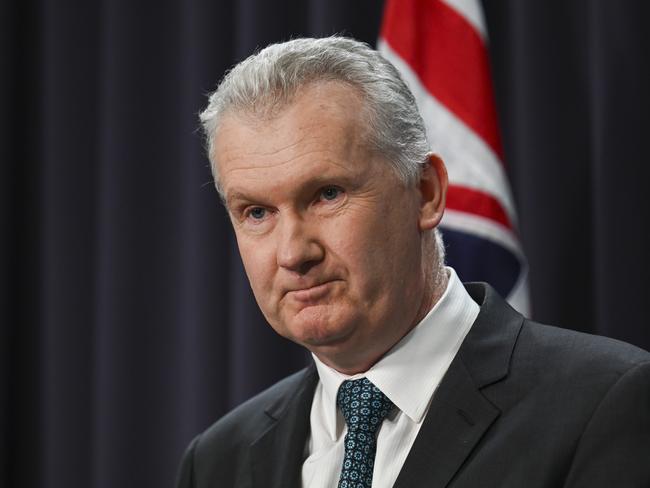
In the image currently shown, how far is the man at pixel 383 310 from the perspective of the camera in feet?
4.95

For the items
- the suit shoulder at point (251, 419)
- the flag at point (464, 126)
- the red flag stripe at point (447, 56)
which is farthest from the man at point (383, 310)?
the red flag stripe at point (447, 56)

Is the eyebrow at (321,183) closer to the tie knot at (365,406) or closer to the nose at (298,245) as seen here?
the nose at (298,245)

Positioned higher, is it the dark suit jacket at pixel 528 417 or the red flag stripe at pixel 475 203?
the red flag stripe at pixel 475 203

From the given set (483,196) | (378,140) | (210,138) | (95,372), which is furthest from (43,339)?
(378,140)

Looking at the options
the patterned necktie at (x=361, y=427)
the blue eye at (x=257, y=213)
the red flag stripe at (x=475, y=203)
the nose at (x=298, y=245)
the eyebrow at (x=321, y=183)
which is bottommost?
the patterned necktie at (x=361, y=427)

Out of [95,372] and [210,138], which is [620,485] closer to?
[210,138]

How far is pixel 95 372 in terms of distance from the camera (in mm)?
3252

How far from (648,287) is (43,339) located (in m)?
1.80

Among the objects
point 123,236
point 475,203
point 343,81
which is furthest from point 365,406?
point 123,236

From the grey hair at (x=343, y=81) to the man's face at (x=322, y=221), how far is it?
0.02 meters

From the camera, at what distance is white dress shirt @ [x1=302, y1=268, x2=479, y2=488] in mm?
1638

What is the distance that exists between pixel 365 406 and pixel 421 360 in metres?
0.11

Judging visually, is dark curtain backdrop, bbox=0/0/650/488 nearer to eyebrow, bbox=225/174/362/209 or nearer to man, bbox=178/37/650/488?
man, bbox=178/37/650/488

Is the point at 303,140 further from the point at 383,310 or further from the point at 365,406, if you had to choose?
the point at 365,406
